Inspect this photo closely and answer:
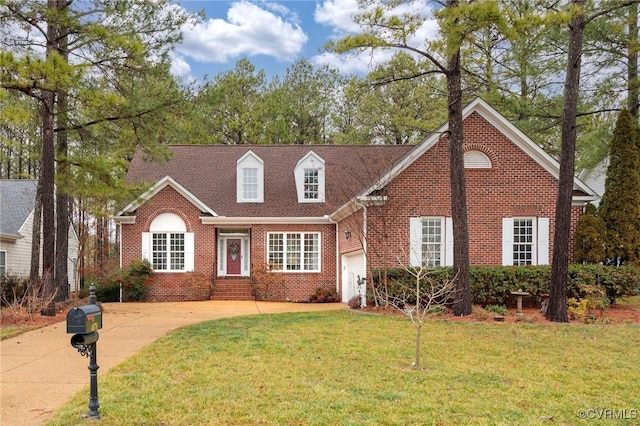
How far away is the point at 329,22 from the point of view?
16547 millimetres

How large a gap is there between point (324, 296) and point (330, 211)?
341 centimetres

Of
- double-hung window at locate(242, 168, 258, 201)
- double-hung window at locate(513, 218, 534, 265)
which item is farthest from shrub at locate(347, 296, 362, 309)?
double-hung window at locate(242, 168, 258, 201)

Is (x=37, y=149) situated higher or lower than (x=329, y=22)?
lower

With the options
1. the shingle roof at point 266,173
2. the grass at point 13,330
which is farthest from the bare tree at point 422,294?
the grass at point 13,330

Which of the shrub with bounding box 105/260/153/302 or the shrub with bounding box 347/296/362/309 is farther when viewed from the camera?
the shrub with bounding box 105/260/153/302

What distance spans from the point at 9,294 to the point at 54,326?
812cm

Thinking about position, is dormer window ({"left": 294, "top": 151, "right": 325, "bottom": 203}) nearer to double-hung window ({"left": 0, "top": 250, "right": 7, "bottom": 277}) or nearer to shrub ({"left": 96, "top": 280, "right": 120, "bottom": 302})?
shrub ({"left": 96, "top": 280, "right": 120, "bottom": 302})

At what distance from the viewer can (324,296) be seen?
65.9 feet

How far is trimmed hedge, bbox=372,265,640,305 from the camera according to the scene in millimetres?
14688

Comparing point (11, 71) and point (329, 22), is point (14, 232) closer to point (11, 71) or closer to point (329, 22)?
point (11, 71)

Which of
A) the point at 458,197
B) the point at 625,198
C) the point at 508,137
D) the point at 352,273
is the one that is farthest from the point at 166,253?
the point at 625,198

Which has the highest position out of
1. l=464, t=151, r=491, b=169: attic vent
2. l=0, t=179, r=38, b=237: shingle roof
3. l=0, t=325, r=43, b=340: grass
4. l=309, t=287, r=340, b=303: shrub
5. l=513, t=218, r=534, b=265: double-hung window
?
l=464, t=151, r=491, b=169: attic vent

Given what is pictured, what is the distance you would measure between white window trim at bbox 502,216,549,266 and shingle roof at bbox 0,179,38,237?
63.1 ft

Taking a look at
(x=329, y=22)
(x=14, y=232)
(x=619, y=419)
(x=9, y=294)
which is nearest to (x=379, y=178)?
(x=329, y=22)
